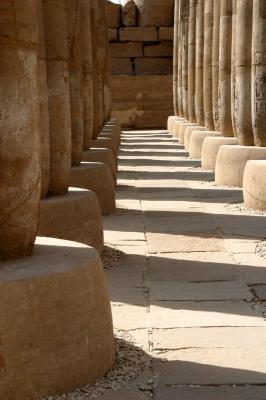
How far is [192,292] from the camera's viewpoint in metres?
6.37

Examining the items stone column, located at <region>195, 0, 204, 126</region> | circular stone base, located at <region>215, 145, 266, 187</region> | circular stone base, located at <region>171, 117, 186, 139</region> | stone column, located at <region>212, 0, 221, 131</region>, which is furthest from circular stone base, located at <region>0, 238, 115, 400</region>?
circular stone base, located at <region>171, 117, 186, 139</region>

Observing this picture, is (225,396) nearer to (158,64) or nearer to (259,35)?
(259,35)

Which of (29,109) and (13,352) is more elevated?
(29,109)

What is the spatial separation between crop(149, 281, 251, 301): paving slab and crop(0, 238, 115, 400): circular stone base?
1725 mm

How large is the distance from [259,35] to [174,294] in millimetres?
5989

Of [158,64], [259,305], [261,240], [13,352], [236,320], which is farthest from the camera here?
[158,64]

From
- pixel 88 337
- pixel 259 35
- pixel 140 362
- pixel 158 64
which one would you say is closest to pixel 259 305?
pixel 140 362

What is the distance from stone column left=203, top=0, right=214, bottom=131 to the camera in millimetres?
18797

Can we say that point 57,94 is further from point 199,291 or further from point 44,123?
point 199,291

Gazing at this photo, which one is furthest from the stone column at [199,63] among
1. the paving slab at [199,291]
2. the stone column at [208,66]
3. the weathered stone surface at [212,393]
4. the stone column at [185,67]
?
the weathered stone surface at [212,393]

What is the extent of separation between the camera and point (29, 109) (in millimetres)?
4559

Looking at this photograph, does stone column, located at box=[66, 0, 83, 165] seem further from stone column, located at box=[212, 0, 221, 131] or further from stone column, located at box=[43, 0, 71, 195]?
stone column, located at box=[212, 0, 221, 131]

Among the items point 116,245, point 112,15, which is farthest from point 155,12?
point 116,245

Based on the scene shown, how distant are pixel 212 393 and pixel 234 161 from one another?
8.38 metres
